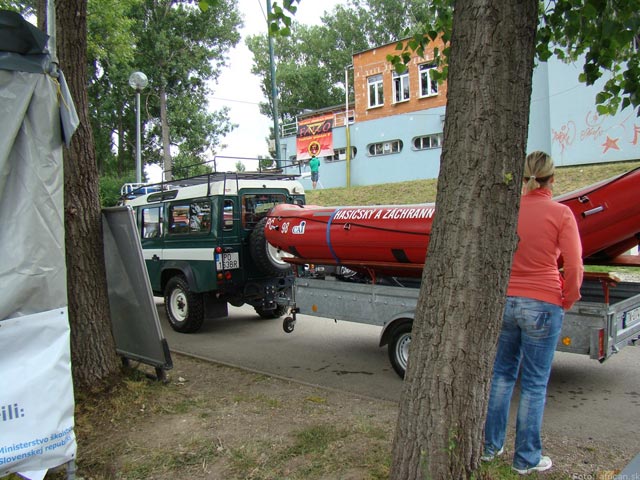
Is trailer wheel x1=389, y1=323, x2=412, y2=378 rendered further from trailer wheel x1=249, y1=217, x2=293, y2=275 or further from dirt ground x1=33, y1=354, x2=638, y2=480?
trailer wheel x1=249, y1=217, x2=293, y2=275

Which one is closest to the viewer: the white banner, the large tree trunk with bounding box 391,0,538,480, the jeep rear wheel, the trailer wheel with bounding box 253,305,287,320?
the large tree trunk with bounding box 391,0,538,480

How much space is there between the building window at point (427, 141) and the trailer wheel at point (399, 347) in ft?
63.4

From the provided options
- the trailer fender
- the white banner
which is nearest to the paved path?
the trailer fender

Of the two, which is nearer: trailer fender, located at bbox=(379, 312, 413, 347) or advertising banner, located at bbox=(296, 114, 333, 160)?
trailer fender, located at bbox=(379, 312, 413, 347)

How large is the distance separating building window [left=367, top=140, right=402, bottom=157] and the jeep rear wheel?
745 inches

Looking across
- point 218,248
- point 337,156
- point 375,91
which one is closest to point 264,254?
point 218,248

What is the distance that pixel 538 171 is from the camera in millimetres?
A: 3258

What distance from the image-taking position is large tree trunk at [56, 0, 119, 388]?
4523 mm

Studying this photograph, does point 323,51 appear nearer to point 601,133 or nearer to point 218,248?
point 601,133

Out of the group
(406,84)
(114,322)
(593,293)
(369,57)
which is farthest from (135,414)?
(369,57)

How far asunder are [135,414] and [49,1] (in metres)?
3.14

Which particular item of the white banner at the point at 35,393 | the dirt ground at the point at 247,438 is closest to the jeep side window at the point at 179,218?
the dirt ground at the point at 247,438

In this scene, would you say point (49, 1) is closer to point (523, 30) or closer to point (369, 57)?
point (523, 30)

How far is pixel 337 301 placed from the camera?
6.23 meters
